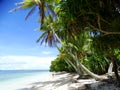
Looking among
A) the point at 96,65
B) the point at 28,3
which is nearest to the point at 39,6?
the point at 28,3

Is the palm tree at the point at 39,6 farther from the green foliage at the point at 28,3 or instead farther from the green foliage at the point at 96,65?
the green foliage at the point at 96,65

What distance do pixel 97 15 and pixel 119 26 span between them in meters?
0.96

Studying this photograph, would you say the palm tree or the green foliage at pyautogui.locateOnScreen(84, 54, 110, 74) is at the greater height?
the palm tree

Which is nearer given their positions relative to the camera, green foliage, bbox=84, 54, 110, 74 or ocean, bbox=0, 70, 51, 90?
ocean, bbox=0, 70, 51, 90

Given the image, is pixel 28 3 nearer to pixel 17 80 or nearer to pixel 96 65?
pixel 96 65

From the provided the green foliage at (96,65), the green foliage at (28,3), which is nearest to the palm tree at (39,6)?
the green foliage at (28,3)

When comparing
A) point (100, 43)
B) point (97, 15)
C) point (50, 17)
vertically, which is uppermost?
point (50, 17)

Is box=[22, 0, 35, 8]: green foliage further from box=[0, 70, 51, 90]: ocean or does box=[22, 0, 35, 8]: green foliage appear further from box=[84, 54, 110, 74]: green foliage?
box=[84, 54, 110, 74]: green foliage

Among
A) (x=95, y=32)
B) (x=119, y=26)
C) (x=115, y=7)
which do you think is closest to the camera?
Answer: (x=119, y=26)

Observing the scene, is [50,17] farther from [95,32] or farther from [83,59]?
[95,32]

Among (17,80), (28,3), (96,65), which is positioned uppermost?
(28,3)

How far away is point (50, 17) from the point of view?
23.7 metres

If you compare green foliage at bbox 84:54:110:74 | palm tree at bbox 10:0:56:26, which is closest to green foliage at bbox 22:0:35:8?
palm tree at bbox 10:0:56:26

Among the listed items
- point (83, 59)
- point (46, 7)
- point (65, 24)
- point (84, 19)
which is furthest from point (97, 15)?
point (83, 59)
